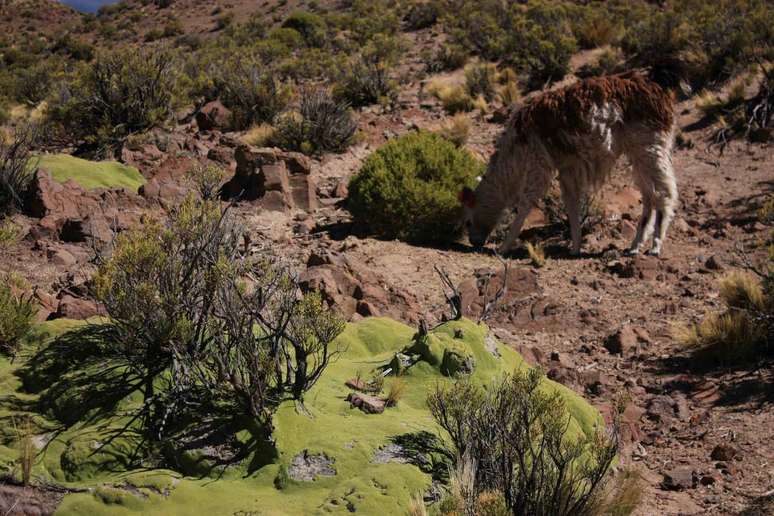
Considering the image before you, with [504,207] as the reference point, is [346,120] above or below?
above

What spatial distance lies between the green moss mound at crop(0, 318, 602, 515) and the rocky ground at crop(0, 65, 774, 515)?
4.84 feet

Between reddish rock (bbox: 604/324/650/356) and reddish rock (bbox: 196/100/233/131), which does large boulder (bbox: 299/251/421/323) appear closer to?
reddish rock (bbox: 604/324/650/356)

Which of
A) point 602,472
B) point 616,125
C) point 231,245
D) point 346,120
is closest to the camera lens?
point 602,472

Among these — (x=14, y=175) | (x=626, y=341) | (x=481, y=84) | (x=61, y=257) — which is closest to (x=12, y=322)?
(x=61, y=257)

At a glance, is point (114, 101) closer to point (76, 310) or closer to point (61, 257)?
point (61, 257)

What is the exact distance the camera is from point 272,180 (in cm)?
1122

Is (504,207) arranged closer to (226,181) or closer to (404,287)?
(404,287)

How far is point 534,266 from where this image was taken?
32.8 ft

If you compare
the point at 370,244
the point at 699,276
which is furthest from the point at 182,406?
the point at 699,276

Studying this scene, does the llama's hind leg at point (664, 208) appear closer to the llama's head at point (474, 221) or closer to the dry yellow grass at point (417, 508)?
the llama's head at point (474, 221)

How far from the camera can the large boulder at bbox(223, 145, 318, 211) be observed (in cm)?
1121

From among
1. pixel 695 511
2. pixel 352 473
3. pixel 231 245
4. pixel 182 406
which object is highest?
pixel 231 245

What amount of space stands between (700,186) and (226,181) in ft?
26.2

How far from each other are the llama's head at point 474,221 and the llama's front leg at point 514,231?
36cm
